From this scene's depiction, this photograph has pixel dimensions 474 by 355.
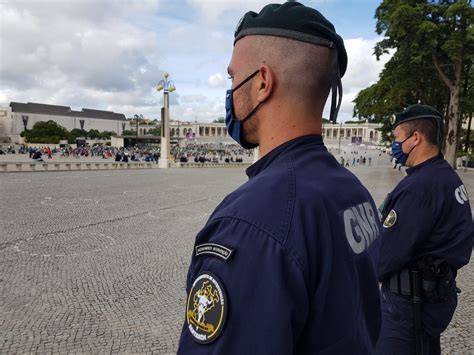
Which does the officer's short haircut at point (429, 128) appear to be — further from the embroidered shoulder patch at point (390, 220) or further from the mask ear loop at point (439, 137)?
the embroidered shoulder patch at point (390, 220)

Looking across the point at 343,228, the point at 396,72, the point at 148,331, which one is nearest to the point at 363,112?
the point at 396,72

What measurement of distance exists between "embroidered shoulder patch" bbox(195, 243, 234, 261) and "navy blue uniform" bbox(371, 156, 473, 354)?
163 cm

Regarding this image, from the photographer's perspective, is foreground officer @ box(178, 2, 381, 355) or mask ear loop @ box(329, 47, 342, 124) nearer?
foreground officer @ box(178, 2, 381, 355)

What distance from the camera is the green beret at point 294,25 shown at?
4.05ft

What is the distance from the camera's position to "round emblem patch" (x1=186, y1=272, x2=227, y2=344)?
0.96 m

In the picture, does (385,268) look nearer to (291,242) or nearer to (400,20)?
(291,242)

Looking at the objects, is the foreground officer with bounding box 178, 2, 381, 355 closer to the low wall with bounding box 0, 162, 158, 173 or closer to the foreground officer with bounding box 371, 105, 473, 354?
the foreground officer with bounding box 371, 105, 473, 354

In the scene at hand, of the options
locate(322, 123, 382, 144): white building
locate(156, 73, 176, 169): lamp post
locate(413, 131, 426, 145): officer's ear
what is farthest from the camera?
locate(322, 123, 382, 144): white building

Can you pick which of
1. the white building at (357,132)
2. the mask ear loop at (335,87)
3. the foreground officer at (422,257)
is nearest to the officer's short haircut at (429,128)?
the foreground officer at (422,257)

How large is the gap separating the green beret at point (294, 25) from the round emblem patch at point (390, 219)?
145 centimetres

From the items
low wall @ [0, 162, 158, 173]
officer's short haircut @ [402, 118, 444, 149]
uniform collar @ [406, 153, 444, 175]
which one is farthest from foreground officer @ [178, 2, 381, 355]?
low wall @ [0, 162, 158, 173]

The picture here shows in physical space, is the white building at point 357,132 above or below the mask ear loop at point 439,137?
above

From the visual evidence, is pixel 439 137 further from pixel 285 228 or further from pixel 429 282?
pixel 285 228

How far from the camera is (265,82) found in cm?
125
